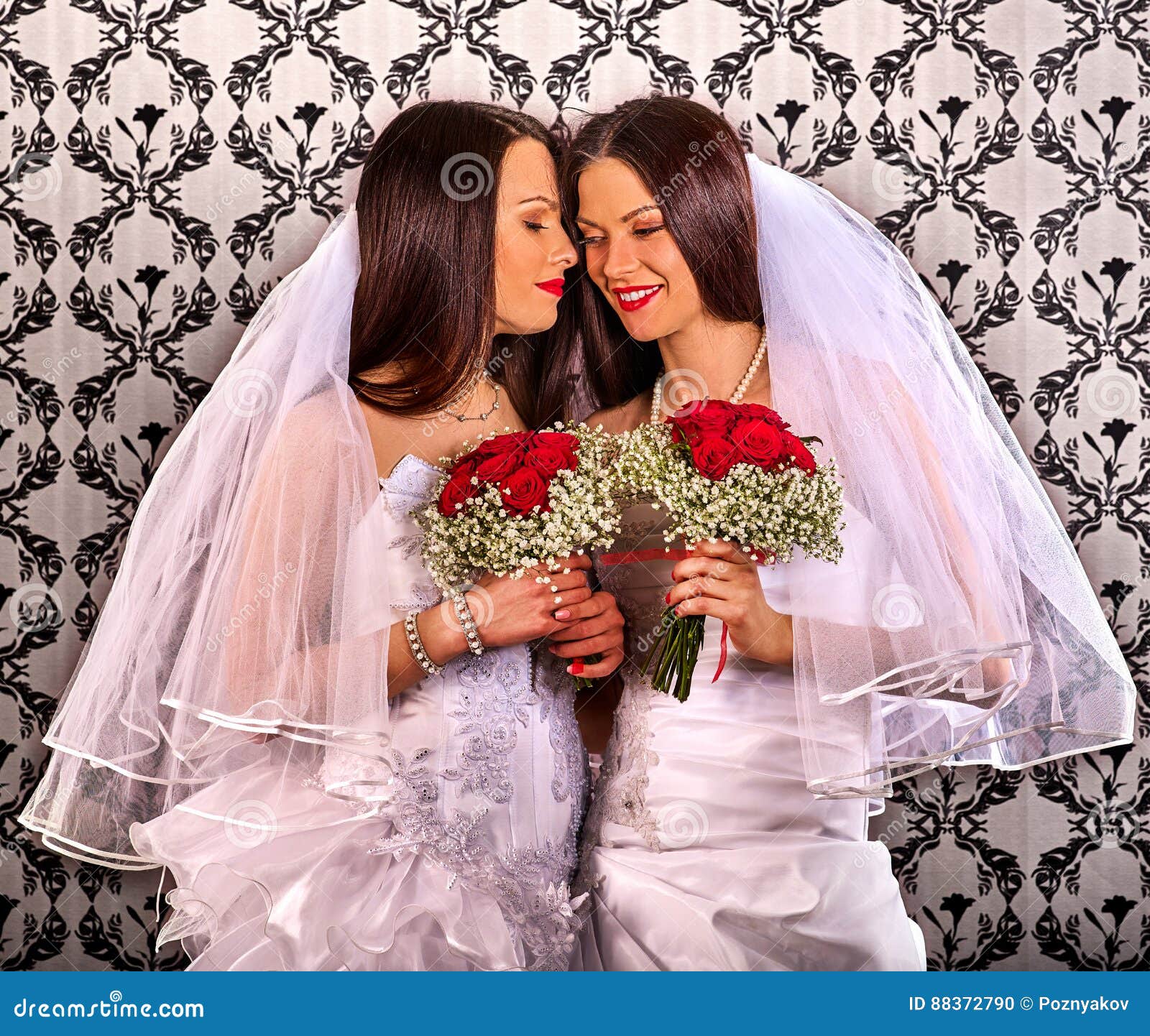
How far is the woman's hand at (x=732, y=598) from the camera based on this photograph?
195cm

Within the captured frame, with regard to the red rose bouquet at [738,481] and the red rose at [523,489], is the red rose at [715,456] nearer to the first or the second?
the red rose bouquet at [738,481]

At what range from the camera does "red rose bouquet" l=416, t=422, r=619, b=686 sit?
74.0 inches

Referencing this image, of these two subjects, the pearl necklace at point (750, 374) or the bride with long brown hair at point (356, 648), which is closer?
the bride with long brown hair at point (356, 648)

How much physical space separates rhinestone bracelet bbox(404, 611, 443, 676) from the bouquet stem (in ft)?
1.36

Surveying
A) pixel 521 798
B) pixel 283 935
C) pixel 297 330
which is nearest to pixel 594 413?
pixel 297 330

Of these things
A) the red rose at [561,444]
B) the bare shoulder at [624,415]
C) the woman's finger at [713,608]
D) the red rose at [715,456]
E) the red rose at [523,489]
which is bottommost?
the woman's finger at [713,608]

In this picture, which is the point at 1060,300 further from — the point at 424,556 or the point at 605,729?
the point at 424,556

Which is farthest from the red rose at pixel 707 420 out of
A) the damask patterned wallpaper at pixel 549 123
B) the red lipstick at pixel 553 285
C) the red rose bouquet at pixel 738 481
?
the damask patterned wallpaper at pixel 549 123

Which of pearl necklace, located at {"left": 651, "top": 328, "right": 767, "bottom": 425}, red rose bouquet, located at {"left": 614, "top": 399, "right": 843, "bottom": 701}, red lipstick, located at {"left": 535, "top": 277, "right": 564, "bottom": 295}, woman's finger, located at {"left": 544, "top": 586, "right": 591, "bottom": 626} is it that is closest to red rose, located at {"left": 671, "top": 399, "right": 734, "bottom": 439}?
red rose bouquet, located at {"left": 614, "top": 399, "right": 843, "bottom": 701}

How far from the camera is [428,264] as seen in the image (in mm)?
2162

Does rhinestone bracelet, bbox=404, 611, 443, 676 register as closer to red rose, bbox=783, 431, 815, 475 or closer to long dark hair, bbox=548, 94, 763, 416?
red rose, bbox=783, 431, 815, 475

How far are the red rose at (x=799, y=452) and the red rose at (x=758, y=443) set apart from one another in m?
0.01

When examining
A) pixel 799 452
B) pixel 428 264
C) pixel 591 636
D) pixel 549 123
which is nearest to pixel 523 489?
pixel 591 636

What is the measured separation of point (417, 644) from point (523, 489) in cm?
37
